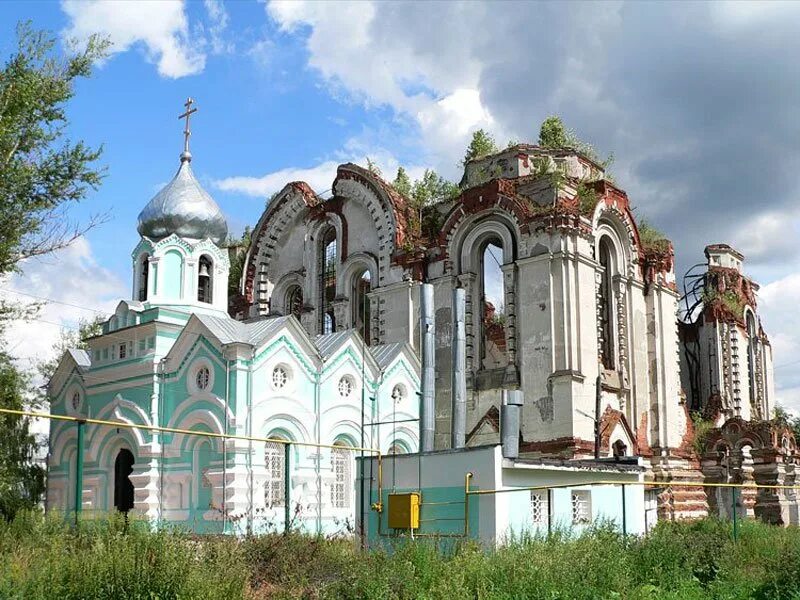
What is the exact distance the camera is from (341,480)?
2372 cm

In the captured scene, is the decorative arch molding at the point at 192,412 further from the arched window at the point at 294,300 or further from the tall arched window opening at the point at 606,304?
the tall arched window opening at the point at 606,304

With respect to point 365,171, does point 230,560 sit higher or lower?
lower

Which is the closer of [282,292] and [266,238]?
[282,292]

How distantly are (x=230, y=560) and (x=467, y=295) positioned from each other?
61.1 ft

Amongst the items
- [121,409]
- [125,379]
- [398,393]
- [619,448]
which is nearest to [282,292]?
[398,393]

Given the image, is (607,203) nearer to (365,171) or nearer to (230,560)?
(365,171)

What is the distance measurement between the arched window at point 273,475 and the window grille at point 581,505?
773cm

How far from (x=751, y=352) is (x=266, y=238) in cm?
1991

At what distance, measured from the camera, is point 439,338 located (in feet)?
92.5

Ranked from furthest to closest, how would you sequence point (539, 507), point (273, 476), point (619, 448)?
point (619, 448), point (273, 476), point (539, 507)

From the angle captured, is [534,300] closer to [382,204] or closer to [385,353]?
[385,353]

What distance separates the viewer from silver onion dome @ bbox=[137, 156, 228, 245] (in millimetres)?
27562

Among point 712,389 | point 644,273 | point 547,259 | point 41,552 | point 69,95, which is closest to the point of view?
point 41,552

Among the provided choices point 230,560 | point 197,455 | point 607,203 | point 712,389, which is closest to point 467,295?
point 607,203
